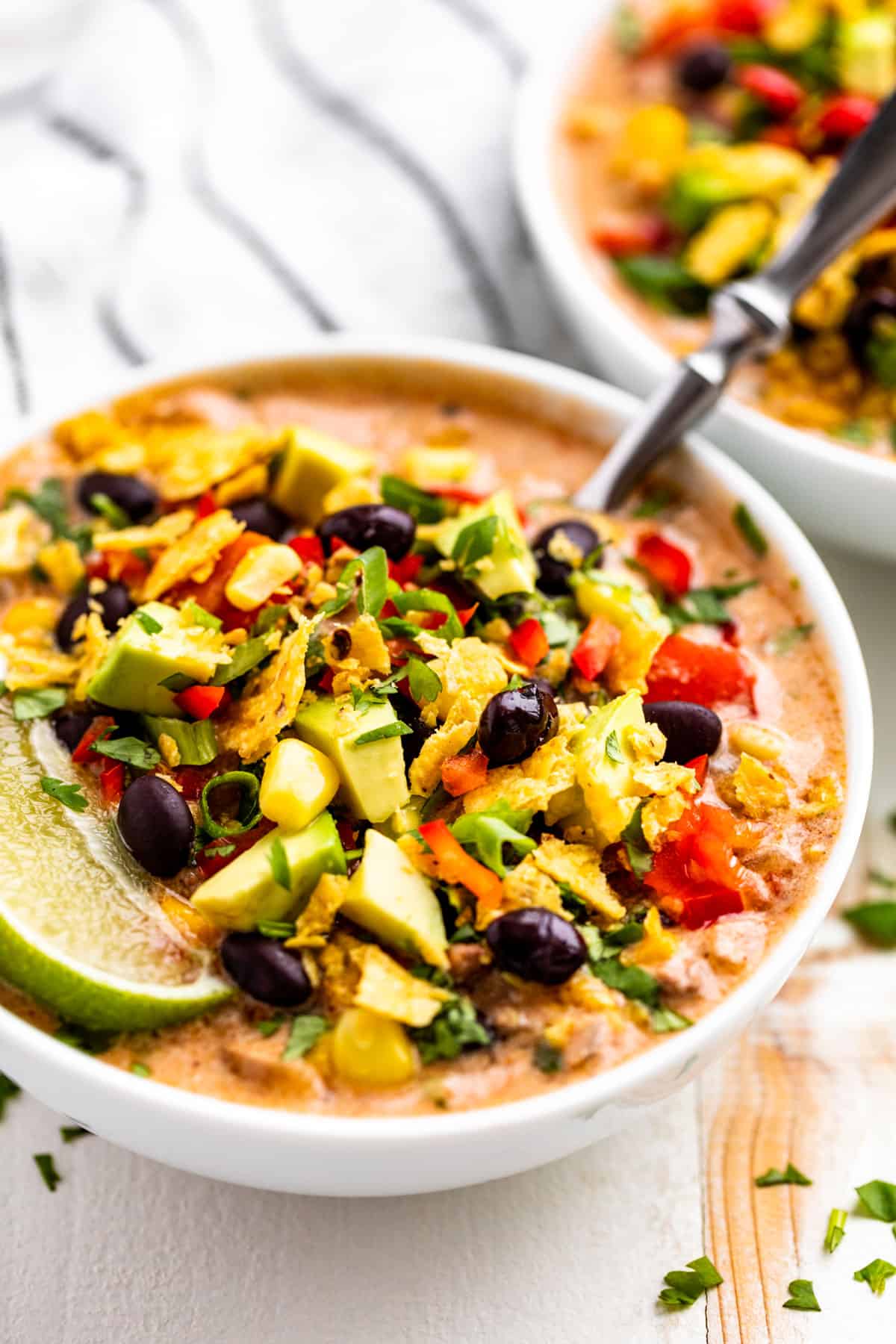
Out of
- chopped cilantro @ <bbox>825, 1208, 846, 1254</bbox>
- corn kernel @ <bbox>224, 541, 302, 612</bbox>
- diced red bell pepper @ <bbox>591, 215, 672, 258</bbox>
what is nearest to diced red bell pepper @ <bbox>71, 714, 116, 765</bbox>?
corn kernel @ <bbox>224, 541, 302, 612</bbox>

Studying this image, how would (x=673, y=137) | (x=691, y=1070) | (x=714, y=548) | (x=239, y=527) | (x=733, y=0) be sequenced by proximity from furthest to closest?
→ (x=733, y=0)
(x=673, y=137)
(x=714, y=548)
(x=239, y=527)
(x=691, y=1070)

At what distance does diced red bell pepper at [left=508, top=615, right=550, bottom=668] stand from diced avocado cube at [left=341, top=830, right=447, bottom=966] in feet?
1.61

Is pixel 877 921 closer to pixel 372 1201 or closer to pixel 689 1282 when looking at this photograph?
pixel 689 1282

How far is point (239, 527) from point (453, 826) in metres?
0.80

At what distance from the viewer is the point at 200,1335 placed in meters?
2.47

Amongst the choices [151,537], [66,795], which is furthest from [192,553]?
[66,795]

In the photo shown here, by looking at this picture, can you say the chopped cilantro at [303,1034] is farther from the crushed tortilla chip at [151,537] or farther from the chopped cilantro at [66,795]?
the crushed tortilla chip at [151,537]

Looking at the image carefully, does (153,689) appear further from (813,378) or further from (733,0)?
(733,0)

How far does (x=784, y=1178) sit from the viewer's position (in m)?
2.74

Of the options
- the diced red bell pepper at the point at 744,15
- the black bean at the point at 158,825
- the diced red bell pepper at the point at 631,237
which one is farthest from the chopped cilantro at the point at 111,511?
the diced red bell pepper at the point at 744,15

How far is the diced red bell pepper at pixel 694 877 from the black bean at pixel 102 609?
1094 millimetres

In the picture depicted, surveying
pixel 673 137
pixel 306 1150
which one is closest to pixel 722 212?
pixel 673 137

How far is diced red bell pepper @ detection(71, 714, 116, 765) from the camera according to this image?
2.61 metres

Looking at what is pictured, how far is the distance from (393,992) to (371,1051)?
0.10 meters
